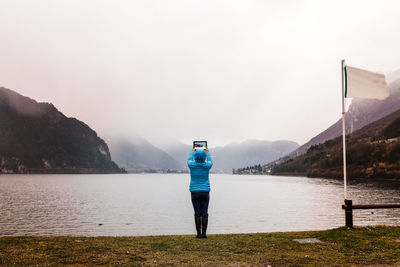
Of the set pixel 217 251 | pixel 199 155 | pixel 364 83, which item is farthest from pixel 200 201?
pixel 364 83

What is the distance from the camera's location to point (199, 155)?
1622 cm

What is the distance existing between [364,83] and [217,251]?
12896mm

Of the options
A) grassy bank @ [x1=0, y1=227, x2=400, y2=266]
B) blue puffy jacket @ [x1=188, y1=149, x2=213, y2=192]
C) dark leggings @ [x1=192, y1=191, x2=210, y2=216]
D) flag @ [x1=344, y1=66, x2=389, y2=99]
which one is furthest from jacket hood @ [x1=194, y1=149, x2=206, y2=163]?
flag @ [x1=344, y1=66, x2=389, y2=99]

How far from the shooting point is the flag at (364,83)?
1891cm

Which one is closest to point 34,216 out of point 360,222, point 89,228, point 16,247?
point 89,228

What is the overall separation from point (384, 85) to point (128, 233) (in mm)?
30656

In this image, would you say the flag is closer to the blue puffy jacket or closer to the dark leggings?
the blue puffy jacket

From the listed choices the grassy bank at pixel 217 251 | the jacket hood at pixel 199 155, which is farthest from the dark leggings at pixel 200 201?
the jacket hood at pixel 199 155

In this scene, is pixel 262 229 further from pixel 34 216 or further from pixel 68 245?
pixel 34 216

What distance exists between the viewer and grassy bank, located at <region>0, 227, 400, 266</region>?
38.6ft

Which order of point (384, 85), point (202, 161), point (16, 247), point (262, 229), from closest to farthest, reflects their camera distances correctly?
point (16, 247) < point (202, 161) < point (384, 85) < point (262, 229)

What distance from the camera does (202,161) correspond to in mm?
16312

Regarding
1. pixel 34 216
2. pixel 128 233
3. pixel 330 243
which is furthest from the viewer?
pixel 34 216

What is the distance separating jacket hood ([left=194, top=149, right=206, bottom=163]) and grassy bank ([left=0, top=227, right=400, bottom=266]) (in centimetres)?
385
